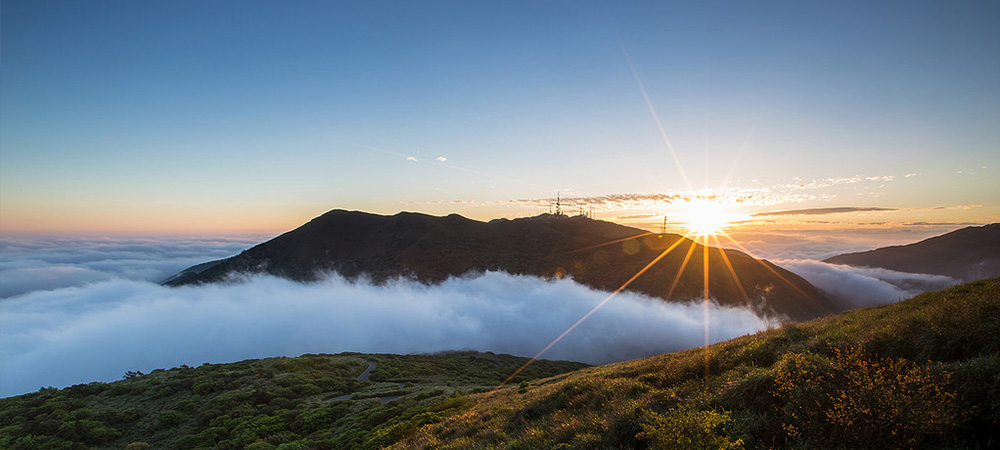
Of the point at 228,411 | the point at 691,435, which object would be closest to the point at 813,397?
the point at 691,435

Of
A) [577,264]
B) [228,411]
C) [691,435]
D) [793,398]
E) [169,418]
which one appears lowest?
[577,264]

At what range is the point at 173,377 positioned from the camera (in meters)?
52.7

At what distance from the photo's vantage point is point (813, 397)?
579 centimetres

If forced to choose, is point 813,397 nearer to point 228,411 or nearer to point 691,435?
point 691,435

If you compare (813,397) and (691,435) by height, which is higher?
(813,397)

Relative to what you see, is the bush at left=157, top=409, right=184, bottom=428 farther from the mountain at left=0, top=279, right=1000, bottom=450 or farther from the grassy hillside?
the grassy hillside

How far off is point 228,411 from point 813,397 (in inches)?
1995

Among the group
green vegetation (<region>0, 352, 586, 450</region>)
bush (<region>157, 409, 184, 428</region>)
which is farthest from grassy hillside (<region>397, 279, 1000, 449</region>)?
bush (<region>157, 409, 184, 428</region>)

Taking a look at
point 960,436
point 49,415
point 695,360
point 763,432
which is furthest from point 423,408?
point 49,415

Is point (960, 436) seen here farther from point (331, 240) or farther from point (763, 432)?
point (331, 240)

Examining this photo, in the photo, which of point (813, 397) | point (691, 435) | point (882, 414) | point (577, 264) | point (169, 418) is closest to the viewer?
point (882, 414)

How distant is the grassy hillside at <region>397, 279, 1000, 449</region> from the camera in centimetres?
451

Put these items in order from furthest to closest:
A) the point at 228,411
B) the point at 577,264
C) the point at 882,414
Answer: the point at 577,264 → the point at 228,411 → the point at 882,414

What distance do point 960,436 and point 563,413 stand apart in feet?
24.5
